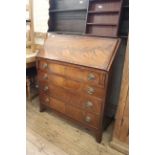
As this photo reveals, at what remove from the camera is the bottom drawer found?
1649mm

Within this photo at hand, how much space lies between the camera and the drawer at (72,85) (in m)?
1.50

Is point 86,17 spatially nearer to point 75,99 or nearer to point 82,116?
point 75,99

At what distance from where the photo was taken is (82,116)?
1.73m

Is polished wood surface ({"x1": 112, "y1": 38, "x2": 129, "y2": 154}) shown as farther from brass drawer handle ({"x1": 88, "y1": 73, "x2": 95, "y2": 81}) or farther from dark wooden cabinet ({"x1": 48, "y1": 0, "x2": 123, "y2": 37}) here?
dark wooden cabinet ({"x1": 48, "y1": 0, "x2": 123, "y2": 37})

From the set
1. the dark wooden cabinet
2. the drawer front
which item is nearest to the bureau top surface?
the dark wooden cabinet

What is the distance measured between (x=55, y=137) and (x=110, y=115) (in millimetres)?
817

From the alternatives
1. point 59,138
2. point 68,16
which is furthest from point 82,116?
point 68,16

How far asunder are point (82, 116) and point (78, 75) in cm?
50

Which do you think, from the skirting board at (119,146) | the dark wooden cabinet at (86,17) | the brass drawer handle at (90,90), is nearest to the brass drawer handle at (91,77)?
the brass drawer handle at (90,90)

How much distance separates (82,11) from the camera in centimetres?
190

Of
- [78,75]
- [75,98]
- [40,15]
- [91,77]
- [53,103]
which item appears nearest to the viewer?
[91,77]

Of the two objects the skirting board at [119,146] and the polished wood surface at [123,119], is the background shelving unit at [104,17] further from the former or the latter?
the skirting board at [119,146]

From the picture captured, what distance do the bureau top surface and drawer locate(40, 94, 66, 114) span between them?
1.83 feet
